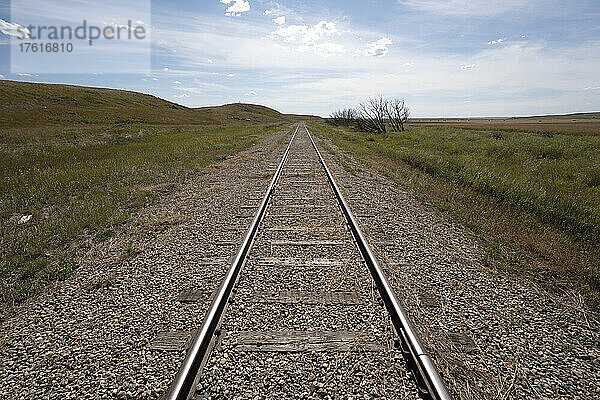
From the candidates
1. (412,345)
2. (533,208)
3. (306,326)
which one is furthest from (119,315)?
(533,208)

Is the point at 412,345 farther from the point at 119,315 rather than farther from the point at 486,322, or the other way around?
the point at 119,315

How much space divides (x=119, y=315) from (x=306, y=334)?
200 centimetres

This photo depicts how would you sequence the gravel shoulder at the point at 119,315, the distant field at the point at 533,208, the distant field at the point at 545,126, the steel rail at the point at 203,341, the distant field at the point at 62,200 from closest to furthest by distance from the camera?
the steel rail at the point at 203,341 < the gravel shoulder at the point at 119,315 < the distant field at the point at 62,200 < the distant field at the point at 533,208 < the distant field at the point at 545,126

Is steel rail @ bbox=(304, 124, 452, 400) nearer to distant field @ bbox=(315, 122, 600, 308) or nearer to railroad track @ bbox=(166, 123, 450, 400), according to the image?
railroad track @ bbox=(166, 123, 450, 400)

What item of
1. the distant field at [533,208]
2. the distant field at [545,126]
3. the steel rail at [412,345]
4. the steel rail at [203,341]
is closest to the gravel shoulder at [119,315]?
the steel rail at [203,341]

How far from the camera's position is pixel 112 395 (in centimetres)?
247

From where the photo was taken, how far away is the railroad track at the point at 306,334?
2480 mm

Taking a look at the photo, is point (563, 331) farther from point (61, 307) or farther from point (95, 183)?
point (95, 183)

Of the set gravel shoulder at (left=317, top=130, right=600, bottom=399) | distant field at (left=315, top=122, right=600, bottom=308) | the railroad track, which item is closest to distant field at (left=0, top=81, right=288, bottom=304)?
the railroad track

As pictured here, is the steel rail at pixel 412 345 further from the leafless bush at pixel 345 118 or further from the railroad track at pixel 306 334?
the leafless bush at pixel 345 118

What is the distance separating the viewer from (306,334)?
10.1ft

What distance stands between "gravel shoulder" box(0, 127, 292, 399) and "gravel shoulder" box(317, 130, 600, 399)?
2.34 m

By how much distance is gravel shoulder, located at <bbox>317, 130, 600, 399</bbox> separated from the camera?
262cm

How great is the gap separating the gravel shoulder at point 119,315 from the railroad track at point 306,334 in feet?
0.94
